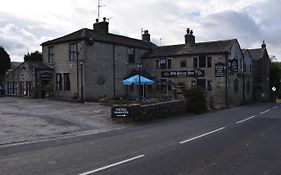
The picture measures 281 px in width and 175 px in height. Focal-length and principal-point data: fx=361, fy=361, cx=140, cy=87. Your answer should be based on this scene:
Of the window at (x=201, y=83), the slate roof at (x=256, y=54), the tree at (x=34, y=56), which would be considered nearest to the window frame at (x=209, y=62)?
the window at (x=201, y=83)

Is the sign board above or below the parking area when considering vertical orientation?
above

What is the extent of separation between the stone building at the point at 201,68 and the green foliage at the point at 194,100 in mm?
9898

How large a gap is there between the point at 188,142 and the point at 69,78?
25773 mm

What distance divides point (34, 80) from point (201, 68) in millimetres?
18385

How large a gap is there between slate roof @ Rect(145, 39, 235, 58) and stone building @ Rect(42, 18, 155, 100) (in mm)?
5055

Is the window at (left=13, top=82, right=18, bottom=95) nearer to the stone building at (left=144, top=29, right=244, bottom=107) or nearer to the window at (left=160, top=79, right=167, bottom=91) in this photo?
the stone building at (left=144, top=29, right=244, bottom=107)

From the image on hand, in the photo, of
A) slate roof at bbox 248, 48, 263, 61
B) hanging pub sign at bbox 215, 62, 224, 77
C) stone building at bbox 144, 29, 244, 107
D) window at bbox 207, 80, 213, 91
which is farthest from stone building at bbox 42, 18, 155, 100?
slate roof at bbox 248, 48, 263, 61

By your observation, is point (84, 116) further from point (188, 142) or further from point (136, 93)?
point (136, 93)

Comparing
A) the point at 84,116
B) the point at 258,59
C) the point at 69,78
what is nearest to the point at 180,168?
the point at 84,116

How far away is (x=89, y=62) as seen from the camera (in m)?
35.6

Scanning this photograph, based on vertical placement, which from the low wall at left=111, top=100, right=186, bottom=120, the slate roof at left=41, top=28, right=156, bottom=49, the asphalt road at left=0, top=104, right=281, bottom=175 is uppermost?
the slate roof at left=41, top=28, right=156, bottom=49

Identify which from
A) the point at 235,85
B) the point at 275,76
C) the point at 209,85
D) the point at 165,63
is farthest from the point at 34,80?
the point at 275,76

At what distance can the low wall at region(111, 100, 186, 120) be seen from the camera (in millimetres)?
20547

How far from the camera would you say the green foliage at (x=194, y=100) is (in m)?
27.6
